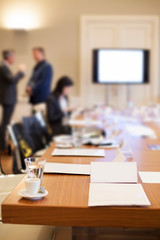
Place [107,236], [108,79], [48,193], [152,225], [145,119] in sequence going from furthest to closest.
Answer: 1. [108,79]
2. [145,119]
3. [107,236]
4. [48,193]
5. [152,225]

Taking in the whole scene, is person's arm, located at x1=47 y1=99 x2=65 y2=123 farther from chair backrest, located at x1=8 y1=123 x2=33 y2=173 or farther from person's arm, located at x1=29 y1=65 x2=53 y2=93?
chair backrest, located at x1=8 y1=123 x2=33 y2=173

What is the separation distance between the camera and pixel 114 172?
6.15 ft

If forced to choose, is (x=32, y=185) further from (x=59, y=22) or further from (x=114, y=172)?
(x=59, y=22)

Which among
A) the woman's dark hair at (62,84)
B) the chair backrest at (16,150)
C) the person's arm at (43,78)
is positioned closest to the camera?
the chair backrest at (16,150)

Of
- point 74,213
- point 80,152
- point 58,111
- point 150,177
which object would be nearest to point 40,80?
point 58,111

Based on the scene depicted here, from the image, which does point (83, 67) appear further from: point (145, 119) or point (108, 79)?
point (145, 119)

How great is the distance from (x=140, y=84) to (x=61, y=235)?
722cm

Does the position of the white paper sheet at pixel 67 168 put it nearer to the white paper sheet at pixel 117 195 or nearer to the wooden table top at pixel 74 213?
the white paper sheet at pixel 117 195

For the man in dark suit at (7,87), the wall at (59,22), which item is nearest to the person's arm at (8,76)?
the man in dark suit at (7,87)

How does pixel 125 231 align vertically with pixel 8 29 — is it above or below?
below

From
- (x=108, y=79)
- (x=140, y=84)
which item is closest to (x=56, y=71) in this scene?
(x=108, y=79)

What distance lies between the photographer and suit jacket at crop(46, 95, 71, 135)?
5852mm

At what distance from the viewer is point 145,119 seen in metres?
5.34

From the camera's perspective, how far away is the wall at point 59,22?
8492 mm
